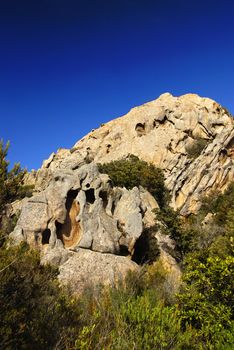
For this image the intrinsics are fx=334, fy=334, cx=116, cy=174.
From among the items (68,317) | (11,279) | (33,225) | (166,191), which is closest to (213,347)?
(68,317)

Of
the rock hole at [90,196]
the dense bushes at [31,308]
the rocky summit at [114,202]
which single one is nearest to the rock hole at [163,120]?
the rocky summit at [114,202]

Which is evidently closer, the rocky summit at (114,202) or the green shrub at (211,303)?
the green shrub at (211,303)

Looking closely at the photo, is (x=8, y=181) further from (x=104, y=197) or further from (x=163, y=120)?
(x=163, y=120)

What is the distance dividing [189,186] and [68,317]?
153 ft

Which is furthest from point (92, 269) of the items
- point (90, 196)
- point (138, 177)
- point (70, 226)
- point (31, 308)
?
point (138, 177)

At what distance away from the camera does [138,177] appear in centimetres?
5244

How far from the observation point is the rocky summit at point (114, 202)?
96.7 feet

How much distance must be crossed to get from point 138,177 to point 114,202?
15.1 m

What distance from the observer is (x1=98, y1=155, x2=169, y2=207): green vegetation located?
49688mm

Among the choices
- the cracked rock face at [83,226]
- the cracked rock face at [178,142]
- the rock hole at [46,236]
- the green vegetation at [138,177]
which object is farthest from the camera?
the cracked rock face at [178,142]

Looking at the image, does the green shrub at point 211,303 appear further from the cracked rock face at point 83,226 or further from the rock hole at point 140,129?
the rock hole at point 140,129

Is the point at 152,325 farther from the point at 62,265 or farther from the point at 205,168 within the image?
the point at 205,168

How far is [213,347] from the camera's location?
535 inches

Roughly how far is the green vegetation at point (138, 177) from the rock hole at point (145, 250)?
44.5 ft
